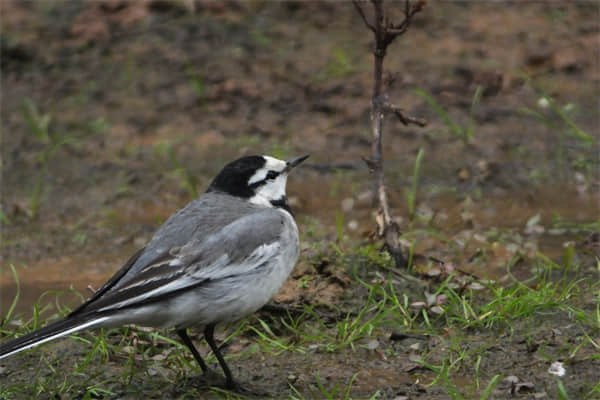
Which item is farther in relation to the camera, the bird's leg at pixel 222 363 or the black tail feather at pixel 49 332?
the bird's leg at pixel 222 363

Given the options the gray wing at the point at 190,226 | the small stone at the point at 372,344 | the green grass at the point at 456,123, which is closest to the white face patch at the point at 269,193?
the gray wing at the point at 190,226

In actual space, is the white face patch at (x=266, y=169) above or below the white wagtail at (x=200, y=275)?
above

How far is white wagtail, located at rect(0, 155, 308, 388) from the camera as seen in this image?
4.58 meters

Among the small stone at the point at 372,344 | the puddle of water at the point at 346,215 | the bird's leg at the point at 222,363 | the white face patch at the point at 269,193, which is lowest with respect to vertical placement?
the puddle of water at the point at 346,215

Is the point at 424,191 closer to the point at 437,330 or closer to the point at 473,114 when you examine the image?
the point at 473,114

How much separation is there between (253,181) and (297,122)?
3.98m

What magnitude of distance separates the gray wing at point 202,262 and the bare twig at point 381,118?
1.11m

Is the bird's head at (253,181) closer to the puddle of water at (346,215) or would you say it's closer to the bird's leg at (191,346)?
the bird's leg at (191,346)

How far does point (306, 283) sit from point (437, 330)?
0.94 meters

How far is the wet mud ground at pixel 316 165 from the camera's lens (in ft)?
17.4

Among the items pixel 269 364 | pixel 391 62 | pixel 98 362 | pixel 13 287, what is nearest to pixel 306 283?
pixel 269 364

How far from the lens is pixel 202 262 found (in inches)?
191

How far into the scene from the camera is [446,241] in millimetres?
6859

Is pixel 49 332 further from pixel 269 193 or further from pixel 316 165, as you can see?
pixel 316 165
